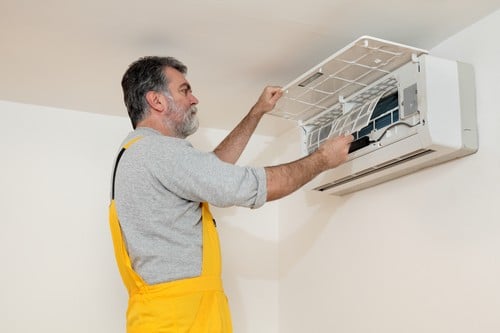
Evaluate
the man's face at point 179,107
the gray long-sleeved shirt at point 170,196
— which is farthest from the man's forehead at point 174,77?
the gray long-sleeved shirt at point 170,196

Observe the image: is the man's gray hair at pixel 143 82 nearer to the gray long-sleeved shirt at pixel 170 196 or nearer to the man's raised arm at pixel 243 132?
the gray long-sleeved shirt at pixel 170 196

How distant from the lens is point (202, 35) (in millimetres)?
1975

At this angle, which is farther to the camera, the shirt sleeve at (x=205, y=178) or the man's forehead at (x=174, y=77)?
the man's forehead at (x=174, y=77)

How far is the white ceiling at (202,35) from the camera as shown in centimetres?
180

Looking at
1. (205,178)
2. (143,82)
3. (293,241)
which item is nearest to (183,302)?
(205,178)

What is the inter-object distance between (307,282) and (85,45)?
3.91ft

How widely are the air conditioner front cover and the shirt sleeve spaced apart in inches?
17.5

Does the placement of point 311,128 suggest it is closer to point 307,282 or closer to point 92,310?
point 307,282

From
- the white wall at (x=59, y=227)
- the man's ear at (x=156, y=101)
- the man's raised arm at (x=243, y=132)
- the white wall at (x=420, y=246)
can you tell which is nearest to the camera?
the white wall at (x=420, y=246)

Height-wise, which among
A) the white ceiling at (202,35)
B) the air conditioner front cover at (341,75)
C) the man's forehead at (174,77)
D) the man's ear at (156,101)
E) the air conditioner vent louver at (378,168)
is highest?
the white ceiling at (202,35)

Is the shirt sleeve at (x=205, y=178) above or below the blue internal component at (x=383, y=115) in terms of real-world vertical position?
below

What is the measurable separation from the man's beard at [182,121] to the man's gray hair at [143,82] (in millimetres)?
56

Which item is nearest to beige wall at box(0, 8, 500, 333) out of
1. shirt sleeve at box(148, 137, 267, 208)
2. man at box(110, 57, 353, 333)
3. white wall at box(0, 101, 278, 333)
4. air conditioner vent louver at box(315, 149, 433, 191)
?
white wall at box(0, 101, 278, 333)

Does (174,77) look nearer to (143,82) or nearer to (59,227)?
(143,82)
